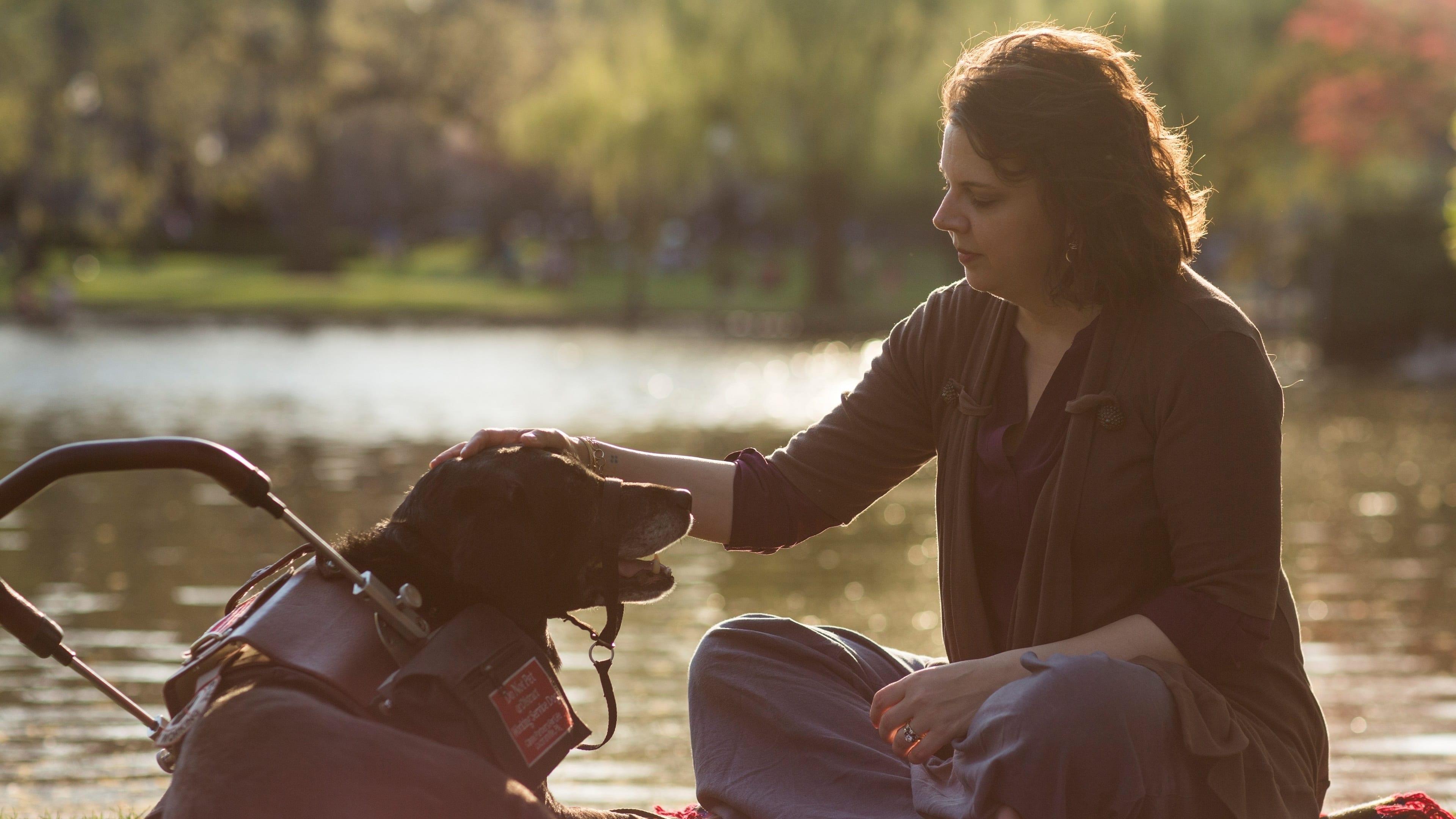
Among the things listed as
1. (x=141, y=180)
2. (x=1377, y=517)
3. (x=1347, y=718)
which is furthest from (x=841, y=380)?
(x=141, y=180)

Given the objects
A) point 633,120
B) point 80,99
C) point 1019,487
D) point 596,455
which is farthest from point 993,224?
point 80,99

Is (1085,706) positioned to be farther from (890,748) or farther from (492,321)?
(492,321)

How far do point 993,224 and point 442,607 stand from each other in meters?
1.26

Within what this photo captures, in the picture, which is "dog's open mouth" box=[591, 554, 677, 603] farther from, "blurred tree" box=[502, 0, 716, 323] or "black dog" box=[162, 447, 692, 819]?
"blurred tree" box=[502, 0, 716, 323]

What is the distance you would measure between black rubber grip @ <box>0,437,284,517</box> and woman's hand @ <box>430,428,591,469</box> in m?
0.46

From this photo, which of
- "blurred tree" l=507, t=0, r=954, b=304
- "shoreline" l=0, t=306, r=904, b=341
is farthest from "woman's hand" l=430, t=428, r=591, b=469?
"blurred tree" l=507, t=0, r=954, b=304

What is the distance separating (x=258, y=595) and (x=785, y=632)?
1169 millimetres

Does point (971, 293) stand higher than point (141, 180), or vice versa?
point (971, 293)

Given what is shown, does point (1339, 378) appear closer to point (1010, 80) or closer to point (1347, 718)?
point (1347, 718)

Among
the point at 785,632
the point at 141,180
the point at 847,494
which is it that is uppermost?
the point at 847,494

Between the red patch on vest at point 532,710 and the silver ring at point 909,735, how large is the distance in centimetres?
62

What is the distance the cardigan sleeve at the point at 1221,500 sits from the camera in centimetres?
288

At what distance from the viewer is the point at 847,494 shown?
359cm

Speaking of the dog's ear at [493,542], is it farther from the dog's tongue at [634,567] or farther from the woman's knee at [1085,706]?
the woman's knee at [1085,706]
